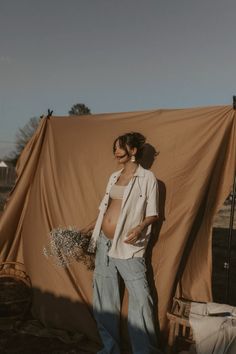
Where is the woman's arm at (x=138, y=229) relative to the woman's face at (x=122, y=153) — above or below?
below

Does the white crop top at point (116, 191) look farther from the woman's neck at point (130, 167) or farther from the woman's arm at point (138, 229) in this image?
the woman's arm at point (138, 229)

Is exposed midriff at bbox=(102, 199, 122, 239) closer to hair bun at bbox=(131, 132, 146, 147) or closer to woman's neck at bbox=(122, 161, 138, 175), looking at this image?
woman's neck at bbox=(122, 161, 138, 175)

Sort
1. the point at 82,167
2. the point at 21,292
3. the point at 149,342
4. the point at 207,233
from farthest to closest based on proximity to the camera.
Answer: the point at 21,292 → the point at 82,167 → the point at 207,233 → the point at 149,342

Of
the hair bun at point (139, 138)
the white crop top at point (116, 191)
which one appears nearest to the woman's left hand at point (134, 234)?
the white crop top at point (116, 191)

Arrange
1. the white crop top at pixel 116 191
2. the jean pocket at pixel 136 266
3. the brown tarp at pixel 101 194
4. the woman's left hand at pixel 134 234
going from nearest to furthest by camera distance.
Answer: the woman's left hand at pixel 134 234 < the jean pocket at pixel 136 266 < the white crop top at pixel 116 191 < the brown tarp at pixel 101 194

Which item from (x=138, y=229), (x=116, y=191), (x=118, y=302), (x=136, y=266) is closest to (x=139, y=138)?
(x=116, y=191)

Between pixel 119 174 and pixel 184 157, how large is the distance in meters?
0.62

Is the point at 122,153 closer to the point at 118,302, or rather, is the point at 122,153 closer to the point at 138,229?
the point at 138,229

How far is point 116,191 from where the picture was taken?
13.2ft

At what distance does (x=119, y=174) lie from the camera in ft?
13.6

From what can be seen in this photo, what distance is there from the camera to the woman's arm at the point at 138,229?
375cm

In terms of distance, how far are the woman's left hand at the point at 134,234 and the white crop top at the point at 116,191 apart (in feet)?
1.12

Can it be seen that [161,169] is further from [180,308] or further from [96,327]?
[96,327]

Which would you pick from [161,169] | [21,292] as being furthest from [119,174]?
[21,292]
